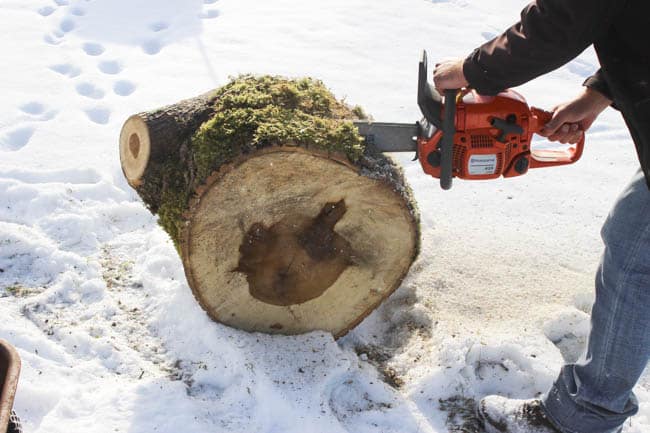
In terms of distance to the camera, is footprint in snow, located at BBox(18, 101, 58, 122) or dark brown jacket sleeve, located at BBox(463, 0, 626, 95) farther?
footprint in snow, located at BBox(18, 101, 58, 122)

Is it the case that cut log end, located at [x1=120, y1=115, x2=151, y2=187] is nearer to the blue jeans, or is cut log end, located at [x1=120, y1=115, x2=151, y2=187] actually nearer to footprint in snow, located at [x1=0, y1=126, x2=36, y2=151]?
footprint in snow, located at [x1=0, y1=126, x2=36, y2=151]

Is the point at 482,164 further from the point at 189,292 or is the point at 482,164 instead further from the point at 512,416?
the point at 189,292

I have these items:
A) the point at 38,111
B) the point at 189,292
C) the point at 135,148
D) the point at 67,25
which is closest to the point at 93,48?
the point at 67,25

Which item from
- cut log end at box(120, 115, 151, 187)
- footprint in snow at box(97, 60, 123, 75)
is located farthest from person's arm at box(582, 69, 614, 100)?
footprint in snow at box(97, 60, 123, 75)

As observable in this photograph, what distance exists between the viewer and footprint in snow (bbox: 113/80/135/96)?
14.0ft

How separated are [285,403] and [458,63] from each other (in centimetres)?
137

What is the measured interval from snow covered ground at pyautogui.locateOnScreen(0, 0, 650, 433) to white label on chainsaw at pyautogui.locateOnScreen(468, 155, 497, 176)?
770 millimetres

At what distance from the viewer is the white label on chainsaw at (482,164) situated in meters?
2.14

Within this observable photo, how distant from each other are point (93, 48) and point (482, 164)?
383 cm

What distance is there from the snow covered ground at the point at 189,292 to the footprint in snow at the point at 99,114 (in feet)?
0.09

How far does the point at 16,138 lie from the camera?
3648mm

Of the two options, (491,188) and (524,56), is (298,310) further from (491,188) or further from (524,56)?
(491,188)

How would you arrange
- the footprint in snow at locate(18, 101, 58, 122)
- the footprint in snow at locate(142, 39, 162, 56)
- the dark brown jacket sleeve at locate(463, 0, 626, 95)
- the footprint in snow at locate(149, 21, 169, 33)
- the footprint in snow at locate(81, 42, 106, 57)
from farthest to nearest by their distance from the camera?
the footprint in snow at locate(149, 21, 169, 33), the footprint in snow at locate(142, 39, 162, 56), the footprint in snow at locate(81, 42, 106, 57), the footprint in snow at locate(18, 101, 58, 122), the dark brown jacket sleeve at locate(463, 0, 626, 95)

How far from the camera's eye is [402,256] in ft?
8.05
